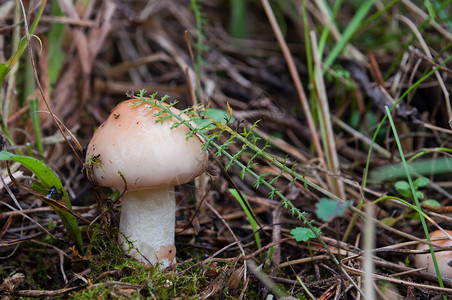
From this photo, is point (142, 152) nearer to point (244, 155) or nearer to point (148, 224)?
point (148, 224)

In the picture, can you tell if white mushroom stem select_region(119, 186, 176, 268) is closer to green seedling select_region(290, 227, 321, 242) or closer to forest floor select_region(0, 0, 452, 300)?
forest floor select_region(0, 0, 452, 300)

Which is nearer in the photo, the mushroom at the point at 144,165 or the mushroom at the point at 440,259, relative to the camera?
the mushroom at the point at 144,165

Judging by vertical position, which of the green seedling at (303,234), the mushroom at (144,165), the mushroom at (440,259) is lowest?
the mushroom at (440,259)

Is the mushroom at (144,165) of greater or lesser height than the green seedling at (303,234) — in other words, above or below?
above

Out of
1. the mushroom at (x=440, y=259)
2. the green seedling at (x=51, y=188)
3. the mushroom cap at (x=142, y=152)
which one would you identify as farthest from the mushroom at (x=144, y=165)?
the mushroom at (x=440, y=259)

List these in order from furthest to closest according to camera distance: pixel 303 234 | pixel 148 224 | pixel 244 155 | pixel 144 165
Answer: pixel 244 155 < pixel 148 224 < pixel 303 234 < pixel 144 165

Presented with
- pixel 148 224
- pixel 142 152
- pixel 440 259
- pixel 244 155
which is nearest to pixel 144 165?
pixel 142 152

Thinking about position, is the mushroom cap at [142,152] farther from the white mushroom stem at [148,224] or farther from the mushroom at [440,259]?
the mushroom at [440,259]
